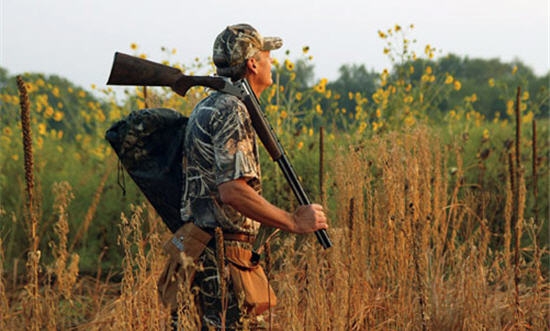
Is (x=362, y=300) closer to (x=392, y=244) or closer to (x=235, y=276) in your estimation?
(x=392, y=244)

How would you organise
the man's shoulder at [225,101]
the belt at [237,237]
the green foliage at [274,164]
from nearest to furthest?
the man's shoulder at [225,101], the belt at [237,237], the green foliage at [274,164]

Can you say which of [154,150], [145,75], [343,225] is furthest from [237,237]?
[343,225]

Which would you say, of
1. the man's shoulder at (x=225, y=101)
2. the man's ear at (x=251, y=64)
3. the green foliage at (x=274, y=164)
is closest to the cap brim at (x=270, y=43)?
the man's ear at (x=251, y=64)

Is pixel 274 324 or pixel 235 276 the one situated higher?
pixel 235 276

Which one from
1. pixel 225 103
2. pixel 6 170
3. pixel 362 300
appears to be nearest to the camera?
pixel 225 103

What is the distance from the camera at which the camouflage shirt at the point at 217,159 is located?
10.1 feet

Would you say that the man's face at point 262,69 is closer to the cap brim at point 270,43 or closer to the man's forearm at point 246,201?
the cap brim at point 270,43

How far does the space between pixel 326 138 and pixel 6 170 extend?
3498 millimetres

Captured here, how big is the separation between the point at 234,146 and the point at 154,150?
0.53 meters

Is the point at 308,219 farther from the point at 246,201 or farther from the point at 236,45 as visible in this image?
the point at 236,45

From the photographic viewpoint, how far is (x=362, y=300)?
4.10 meters

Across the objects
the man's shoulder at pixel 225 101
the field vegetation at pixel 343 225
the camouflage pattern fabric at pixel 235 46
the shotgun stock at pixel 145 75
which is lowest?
the field vegetation at pixel 343 225

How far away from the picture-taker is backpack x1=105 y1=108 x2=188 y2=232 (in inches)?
133

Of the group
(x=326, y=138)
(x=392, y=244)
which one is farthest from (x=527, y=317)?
(x=326, y=138)
